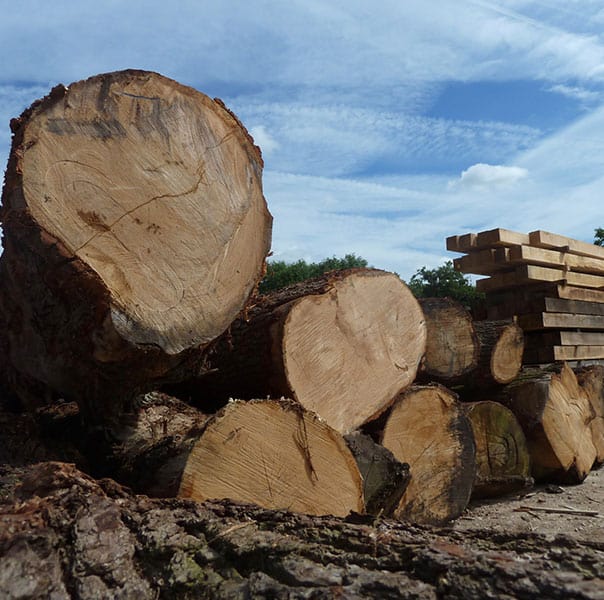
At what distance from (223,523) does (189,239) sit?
111 centimetres

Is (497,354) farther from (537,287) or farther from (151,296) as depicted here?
(151,296)

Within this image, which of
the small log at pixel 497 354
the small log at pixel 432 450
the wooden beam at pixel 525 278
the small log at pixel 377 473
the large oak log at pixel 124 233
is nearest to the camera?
the large oak log at pixel 124 233

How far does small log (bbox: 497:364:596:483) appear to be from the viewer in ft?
16.0

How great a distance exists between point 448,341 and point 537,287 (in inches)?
87.5

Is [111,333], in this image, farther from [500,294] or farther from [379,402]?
[500,294]

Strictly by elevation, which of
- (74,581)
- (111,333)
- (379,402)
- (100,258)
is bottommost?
(74,581)

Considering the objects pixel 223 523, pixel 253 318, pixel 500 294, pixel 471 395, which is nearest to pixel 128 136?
pixel 253 318

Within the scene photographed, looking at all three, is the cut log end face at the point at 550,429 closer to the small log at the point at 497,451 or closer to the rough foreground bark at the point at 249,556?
the small log at the point at 497,451

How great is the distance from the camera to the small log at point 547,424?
4871 millimetres

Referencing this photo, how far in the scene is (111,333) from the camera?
219 centimetres

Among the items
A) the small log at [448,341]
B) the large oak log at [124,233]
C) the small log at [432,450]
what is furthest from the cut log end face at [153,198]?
the small log at [448,341]

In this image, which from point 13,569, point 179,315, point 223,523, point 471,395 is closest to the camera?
point 13,569

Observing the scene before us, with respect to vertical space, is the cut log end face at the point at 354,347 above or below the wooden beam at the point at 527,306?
below

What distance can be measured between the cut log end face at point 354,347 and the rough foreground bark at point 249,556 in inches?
52.2
